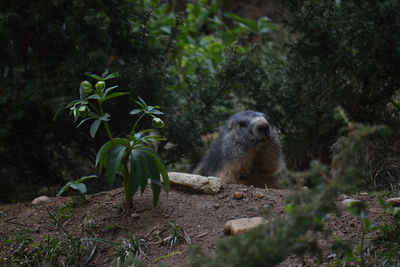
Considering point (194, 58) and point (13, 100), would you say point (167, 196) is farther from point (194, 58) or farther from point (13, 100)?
point (194, 58)

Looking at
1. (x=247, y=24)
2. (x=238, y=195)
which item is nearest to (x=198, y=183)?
(x=238, y=195)

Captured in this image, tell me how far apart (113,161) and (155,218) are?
2.13ft

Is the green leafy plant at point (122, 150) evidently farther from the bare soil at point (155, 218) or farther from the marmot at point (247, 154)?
Answer: the marmot at point (247, 154)

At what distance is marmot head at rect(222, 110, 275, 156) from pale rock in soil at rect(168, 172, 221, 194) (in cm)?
169

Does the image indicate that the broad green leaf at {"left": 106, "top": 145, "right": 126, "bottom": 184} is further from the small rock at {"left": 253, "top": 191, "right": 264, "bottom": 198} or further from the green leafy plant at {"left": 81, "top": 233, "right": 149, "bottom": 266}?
the small rock at {"left": 253, "top": 191, "right": 264, "bottom": 198}

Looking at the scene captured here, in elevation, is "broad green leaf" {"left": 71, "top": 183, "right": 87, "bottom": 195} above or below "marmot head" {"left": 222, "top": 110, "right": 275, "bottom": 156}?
below

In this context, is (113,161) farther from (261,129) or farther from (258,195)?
(261,129)

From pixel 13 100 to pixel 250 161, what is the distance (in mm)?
2738

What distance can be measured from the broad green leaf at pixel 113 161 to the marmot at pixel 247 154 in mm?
2643

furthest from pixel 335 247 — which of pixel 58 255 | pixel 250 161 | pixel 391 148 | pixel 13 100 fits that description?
pixel 13 100

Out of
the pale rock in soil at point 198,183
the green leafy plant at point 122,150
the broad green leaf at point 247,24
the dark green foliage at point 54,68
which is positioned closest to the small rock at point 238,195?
the pale rock in soil at point 198,183

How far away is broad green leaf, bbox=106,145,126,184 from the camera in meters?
3.48

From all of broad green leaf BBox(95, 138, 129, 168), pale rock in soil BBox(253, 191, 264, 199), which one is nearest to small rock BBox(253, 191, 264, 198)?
pale rock in soil BBox(253, 191, 264, 199)

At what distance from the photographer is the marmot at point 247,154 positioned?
238 inches
